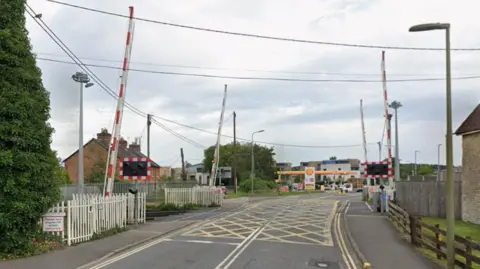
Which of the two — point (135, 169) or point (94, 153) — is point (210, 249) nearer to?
point (135, 169)

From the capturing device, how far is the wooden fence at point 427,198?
2638 centimetres

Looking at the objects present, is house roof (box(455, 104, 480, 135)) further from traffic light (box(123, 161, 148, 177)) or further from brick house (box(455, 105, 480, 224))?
traffic light (box(123, 161, 148, 177))

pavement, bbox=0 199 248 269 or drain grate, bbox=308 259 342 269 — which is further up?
pavement, bbox=0 199 248 269

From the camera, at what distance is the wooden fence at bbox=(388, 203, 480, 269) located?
34.9 feet

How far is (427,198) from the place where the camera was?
90.9 feet

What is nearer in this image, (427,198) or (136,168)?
(136,168)

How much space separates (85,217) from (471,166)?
19.0 metres

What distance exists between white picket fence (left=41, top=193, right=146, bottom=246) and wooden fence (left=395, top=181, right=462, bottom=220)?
17612mm

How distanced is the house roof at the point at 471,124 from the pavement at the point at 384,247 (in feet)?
21.5

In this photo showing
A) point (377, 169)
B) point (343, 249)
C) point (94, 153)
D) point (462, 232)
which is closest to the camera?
point (343, 249)

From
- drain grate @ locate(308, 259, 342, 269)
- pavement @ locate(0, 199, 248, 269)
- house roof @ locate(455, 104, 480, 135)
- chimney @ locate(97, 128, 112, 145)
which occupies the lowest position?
drain grate @ locate(308, 259, 342, 269)

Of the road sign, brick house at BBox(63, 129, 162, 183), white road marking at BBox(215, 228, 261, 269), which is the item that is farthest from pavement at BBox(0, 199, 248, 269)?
the road sign

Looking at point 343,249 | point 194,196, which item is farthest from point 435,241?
point 194,196

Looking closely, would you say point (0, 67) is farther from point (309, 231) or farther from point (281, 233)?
point (309, 231)
